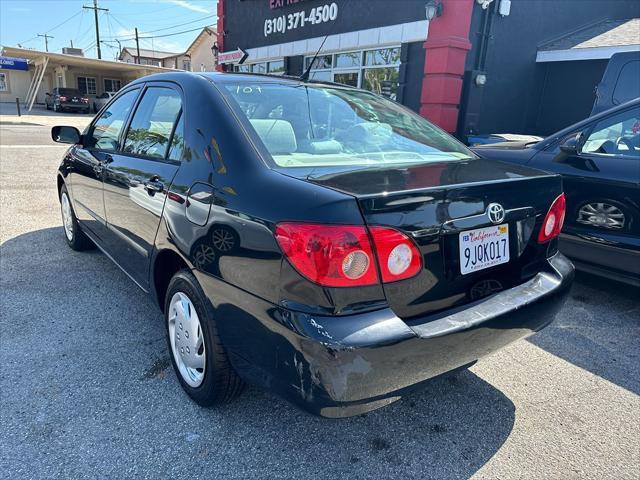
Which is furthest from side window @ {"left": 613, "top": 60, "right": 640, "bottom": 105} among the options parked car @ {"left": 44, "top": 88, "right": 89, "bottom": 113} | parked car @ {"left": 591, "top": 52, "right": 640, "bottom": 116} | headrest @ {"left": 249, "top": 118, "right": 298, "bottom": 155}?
parked car @ {"left": 44, "top": 88, "right": 89, "bottom": 113}

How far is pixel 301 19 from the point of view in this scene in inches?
548

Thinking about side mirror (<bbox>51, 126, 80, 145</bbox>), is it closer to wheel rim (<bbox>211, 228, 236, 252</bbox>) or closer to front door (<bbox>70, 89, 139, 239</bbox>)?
front door (<bbox>70, 89, 139, 239</bbox>)

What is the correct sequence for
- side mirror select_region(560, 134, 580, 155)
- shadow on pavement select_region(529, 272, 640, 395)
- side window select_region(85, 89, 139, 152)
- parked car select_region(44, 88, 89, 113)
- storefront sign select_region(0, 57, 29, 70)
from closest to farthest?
1. shadow on pavement select_region(529, 272, 640, 395)
2. side window select_region(85, 89, 139, 152)
3. side mirror select_region(560, 134, 580, 155)
4. storefront sign select_region(0, 57, 29, 70)
5. parked car select_region(44, 88, 89, 113)

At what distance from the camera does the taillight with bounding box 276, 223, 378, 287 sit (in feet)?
5.21

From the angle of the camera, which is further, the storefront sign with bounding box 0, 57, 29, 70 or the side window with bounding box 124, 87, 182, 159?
the storefront sign with bounding box 0, 57, 29, 70

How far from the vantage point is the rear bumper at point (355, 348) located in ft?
5.20

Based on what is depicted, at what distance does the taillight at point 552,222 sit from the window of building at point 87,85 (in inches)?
1723

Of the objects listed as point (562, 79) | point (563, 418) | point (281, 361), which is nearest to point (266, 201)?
point (281, 361)

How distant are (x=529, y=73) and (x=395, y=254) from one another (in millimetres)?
11388

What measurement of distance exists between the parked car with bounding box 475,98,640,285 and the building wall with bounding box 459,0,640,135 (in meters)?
6.87

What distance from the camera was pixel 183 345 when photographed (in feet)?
7.71

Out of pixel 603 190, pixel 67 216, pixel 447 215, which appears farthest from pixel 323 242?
pixel 67 216

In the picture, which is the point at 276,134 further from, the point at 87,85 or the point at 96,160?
the point at 87,85

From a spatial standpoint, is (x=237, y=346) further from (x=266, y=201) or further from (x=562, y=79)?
(x=562, y=79)
